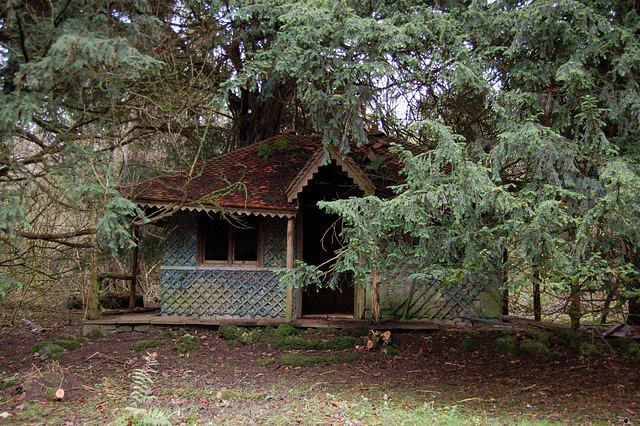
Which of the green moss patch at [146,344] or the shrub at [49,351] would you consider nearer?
the shrub at [49,351]

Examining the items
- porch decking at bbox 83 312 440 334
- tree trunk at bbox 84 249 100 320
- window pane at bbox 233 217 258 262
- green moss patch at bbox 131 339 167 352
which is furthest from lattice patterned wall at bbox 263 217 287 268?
tree trunk at bbox 84 249 100 320

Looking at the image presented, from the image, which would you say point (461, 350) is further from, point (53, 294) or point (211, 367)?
point (53, 294)

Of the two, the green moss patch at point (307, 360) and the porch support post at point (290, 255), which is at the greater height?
the porch support post at point (290, 255)

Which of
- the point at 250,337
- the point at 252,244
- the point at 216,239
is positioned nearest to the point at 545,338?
the point at 250,337

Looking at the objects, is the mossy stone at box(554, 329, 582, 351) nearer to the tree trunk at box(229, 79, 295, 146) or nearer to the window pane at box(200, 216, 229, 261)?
the window pane at box(200, 216, 229, 261)

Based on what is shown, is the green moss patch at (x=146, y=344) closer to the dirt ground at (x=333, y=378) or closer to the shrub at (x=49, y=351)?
the dirt ground at (x=333, y=378)

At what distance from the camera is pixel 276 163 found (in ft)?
43.5

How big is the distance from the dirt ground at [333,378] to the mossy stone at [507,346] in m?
0.12

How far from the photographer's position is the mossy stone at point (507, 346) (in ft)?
31.9

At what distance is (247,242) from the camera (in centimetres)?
1282

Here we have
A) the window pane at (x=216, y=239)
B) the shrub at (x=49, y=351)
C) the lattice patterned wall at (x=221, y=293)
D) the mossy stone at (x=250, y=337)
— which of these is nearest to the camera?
the shrub at (x=49, y=351)

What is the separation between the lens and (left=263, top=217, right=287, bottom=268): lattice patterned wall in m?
12.4

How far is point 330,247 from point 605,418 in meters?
9.20

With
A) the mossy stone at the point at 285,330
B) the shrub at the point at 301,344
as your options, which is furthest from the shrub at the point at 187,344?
the shrub at the point at 301,344
